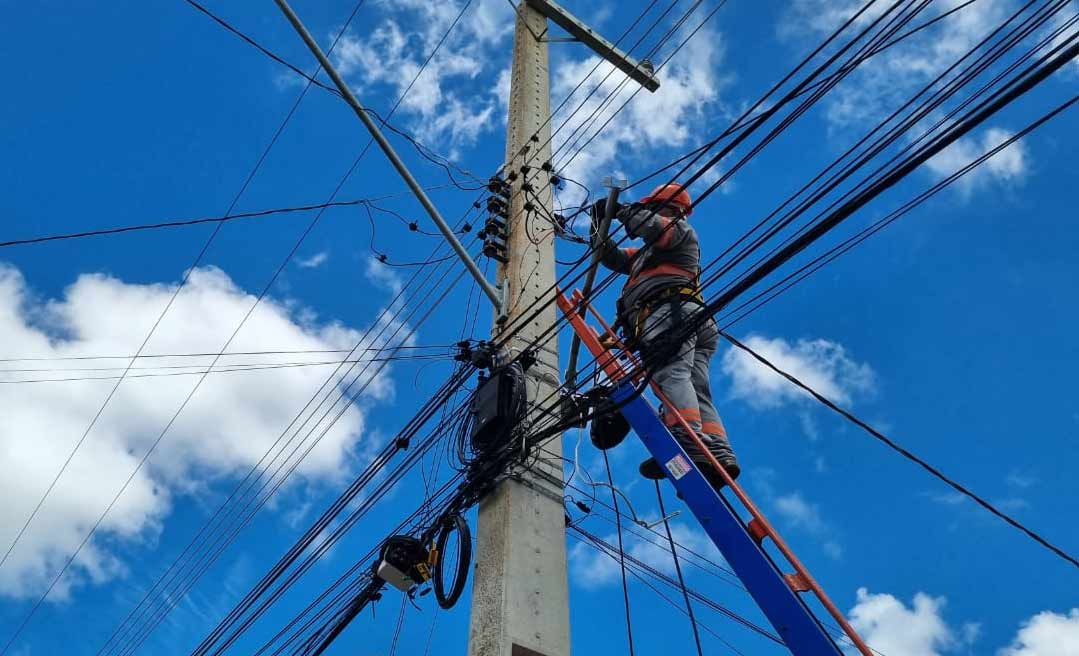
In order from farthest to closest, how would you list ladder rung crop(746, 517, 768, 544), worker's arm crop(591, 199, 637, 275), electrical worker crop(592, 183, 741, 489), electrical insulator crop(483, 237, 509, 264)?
electrical insulator crop(483, 237, 509, 264), worker's arm crop(591, 199, 637, 275), electrical worker crop(592, 183, 741, 489), ladder rung crop(746, 517, 768, 544)

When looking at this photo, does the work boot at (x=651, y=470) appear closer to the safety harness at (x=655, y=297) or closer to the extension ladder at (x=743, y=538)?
the extension ladder at (x=743, y=538)

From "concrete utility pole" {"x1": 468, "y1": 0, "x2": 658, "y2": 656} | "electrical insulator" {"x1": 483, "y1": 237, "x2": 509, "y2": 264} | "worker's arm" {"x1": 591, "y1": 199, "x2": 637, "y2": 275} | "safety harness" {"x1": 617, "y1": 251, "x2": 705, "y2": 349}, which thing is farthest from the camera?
"electrical insulator" {"x1": 483, "y1": 237, "x2": 509, "y2": 264}

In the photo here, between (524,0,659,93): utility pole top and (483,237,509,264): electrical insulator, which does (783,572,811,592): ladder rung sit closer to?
(483,237,509,264): electrical insulator

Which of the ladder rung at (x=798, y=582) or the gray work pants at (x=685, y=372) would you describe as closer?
the ladder rung at (x=798, y=582)

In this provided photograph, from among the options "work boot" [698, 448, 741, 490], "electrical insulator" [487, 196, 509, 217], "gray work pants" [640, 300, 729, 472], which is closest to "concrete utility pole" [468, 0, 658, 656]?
"electrical insulator" [487, 196, 509, 217]

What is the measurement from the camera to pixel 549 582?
509cm

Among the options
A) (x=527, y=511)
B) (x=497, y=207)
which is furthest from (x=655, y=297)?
(x=497, y=207)

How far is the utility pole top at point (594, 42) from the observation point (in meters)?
9.83

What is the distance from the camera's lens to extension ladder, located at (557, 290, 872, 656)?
3.48 metres

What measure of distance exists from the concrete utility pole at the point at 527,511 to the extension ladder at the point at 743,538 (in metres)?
0.92

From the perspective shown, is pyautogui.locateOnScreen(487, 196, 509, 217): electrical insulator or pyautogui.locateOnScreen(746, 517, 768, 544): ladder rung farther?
pyautogui.locateOnScreen(487, 196, 509, 217): electrical insulator

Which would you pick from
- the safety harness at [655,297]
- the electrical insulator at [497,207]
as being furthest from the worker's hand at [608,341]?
the electrical insulator at [497,207]

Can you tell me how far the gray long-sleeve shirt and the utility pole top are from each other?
4462 mm

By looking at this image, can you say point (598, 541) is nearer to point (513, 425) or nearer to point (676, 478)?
point (513, 425)
